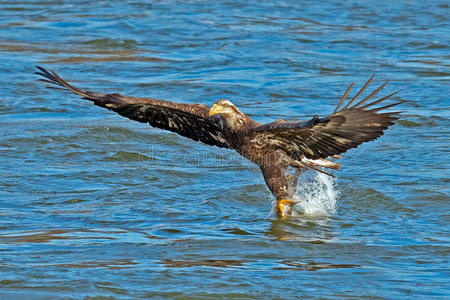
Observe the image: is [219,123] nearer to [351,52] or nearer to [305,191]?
[305,191]

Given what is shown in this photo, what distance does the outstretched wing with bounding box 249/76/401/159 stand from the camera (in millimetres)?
6242

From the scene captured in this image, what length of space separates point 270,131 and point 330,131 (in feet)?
1.57

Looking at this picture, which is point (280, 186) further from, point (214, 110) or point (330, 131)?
point (330, 131)

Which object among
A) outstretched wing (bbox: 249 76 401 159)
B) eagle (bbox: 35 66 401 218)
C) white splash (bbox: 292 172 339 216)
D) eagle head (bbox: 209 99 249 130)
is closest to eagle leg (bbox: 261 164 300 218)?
eagle (bbox: 35 66 401 218)

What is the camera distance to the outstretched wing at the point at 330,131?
624 cm

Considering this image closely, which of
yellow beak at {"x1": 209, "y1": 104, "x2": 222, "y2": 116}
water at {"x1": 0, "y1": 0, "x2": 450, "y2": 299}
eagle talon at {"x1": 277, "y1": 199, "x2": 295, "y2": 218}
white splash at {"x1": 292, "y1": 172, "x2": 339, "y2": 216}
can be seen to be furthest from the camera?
white splash at {"x1": 292, "y1": 172, "x2": 339, "y2": 216}

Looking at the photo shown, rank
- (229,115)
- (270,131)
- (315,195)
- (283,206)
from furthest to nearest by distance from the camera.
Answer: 1. (315,195)
2. (283,206)
3. (229,115)
4. (270,131)

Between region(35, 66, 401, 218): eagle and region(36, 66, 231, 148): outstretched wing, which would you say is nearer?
region(35, 66, 401, 218): eagle

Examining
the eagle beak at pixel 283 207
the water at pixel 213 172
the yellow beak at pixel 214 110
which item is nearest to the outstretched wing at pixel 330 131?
the yellow beak at pixel 214 110

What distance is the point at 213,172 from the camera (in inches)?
346

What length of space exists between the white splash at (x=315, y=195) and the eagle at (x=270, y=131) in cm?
22

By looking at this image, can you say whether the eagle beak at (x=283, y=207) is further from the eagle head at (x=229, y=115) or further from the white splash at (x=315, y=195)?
the eagle head at (x=229, y=115)

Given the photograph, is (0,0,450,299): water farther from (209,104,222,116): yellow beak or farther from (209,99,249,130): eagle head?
(209,104,222,116): yellow beak

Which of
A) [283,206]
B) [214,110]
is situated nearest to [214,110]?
[214,110]
